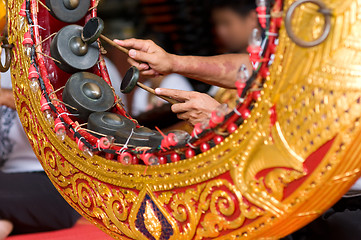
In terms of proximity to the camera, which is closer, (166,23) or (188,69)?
(188,69)

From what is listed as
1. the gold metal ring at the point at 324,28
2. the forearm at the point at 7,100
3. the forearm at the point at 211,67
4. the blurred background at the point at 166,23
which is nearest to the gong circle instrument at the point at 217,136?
the gold metal ring at the point at 324,28

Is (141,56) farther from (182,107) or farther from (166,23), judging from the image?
(166,23)

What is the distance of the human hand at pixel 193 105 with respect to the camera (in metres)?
0.72

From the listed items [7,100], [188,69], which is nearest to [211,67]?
[188,69]

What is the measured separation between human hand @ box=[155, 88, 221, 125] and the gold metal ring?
0.73 feet

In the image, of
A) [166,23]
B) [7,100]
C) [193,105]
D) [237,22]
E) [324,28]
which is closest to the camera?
[324,28]

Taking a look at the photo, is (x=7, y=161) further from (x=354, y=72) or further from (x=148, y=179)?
(x=354, y=72)

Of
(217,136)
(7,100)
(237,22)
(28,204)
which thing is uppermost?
(237,22)

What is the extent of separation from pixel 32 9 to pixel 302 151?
1.68ft

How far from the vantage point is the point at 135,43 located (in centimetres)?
77

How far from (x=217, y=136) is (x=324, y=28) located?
17cm

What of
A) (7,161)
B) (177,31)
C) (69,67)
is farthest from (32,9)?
(177,31)

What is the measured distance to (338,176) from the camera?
501mm

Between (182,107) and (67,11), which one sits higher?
(67,11)
